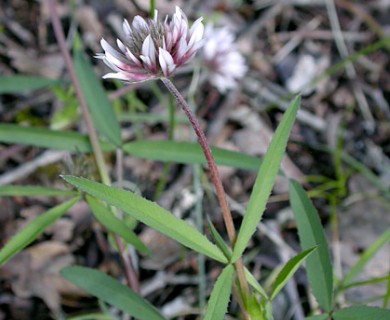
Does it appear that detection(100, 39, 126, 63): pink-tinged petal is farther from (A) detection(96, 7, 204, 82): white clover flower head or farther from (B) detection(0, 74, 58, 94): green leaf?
(B) detection(0, 74, 58, 94): green leaf

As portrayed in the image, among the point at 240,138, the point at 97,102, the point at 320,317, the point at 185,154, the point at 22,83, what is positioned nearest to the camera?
the point at 320,317

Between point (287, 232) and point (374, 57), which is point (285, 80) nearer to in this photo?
point (374, 57)

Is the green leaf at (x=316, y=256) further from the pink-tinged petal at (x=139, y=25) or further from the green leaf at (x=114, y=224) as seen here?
the pink-tinged petal at (x=139, y=25)

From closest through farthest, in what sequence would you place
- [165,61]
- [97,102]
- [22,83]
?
1. [165,61]
2. [97,102]
3. [22,83]

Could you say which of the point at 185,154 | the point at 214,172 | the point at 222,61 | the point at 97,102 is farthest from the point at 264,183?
the point at 222,61

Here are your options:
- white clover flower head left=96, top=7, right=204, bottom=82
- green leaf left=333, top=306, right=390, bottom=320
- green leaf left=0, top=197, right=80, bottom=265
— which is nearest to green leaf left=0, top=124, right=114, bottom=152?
green leaf left=0, top=197, right=80, bottom=265

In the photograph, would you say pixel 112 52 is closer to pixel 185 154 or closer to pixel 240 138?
pixel 185 154

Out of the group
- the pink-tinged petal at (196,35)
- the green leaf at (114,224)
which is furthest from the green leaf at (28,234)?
the pink-tinged petal at (196,35)
